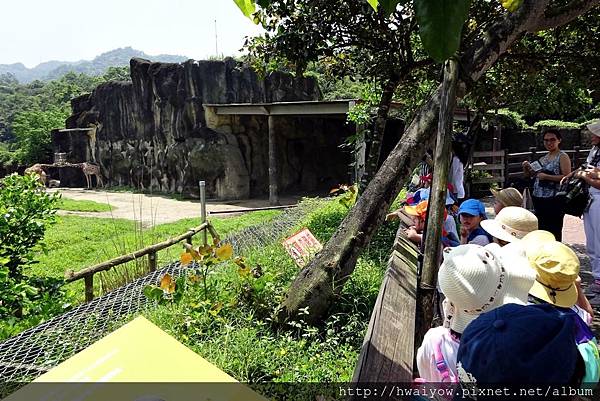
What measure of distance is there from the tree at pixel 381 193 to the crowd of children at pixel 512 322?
73 centimetres

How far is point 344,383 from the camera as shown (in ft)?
7.61

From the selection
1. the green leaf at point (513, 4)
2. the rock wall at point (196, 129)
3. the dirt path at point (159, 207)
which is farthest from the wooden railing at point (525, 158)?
the green leaf at point (513, 4)

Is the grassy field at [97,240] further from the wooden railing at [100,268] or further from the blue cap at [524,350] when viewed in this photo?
the blue cap at [524,350]

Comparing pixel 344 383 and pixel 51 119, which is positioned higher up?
pixel 51 119

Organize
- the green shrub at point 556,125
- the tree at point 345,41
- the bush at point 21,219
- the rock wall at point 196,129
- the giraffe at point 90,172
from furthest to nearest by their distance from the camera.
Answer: the giraffe at point 90,172
the rock wall at point 196,129
the green shrub at point 556,125
the tree at point 345,41
the bush at point 21,219

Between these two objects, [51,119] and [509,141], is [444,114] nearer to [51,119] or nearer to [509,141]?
[509,141]

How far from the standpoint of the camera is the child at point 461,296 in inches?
67.4

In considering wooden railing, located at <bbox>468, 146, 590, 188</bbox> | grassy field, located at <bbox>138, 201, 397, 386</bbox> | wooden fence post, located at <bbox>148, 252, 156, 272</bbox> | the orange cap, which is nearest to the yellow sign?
grassy field, located at <bbox>138, 201, 397, 386</bbox>

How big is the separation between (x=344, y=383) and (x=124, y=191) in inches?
836

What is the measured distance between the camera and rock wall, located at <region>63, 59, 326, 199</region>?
60.5 feet

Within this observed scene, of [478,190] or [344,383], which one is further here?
[478,190]

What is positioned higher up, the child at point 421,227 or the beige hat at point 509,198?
the beige hat at point 509,198

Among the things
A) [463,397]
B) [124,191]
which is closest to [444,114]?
[463,397]

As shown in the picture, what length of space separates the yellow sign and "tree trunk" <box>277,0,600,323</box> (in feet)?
5.77
